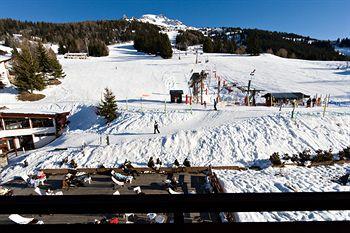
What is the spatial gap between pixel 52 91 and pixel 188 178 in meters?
33.0

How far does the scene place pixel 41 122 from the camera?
2947 cm

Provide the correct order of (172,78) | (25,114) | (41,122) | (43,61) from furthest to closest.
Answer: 1. (172,78)
2. (43,61)
3. (41,122)
4. (25,114)

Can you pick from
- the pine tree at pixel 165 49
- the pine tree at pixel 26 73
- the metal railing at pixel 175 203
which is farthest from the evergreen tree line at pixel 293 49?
the metal railing at pixel 175 203

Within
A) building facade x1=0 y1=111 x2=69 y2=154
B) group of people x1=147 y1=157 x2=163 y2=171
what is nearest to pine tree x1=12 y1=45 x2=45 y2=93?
building facade x1=0 y1=111 x2=69 y2=154

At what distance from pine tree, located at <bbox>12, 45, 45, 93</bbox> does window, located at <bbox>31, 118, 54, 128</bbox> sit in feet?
40.0

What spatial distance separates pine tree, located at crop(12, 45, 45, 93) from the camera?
38.0m

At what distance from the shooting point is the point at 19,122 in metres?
29.0

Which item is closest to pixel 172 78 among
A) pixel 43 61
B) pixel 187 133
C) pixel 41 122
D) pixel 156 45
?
pixel 43 61

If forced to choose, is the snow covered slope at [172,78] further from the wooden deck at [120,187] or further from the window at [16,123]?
the wooden deck at [120,187]

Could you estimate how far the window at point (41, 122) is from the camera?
29281mm

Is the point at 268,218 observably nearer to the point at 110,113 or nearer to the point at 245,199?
the point at 245,199

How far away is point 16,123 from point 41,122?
2.45 metres

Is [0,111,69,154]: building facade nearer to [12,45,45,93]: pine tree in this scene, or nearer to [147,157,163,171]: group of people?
[12,45,45,93]: pine tree

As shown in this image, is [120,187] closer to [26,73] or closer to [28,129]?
[28,129]
